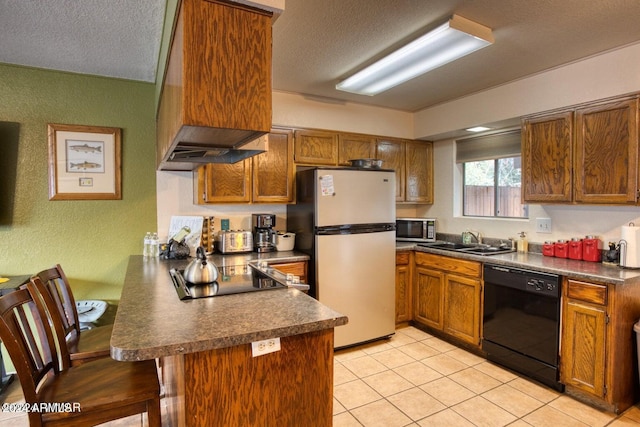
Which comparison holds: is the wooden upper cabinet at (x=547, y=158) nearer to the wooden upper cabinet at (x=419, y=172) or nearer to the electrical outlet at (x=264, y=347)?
the wooden upper cabinet at (x=419, y=172)

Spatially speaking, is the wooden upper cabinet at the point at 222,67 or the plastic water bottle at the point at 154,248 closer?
the wooden upper cabinet at the point at 222,67

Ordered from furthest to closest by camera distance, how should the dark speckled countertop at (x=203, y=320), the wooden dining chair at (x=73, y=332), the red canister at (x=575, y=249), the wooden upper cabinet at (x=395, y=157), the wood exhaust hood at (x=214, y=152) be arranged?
the wooden upper cabinet at (x=395, y=157)
the red canister at (x=575, y=249)
the wood exhaust hood at (x=214, y=152)
the wooden dining chair at (x=73, y=332)
the dark speckled countertop at (x=203, y=320)

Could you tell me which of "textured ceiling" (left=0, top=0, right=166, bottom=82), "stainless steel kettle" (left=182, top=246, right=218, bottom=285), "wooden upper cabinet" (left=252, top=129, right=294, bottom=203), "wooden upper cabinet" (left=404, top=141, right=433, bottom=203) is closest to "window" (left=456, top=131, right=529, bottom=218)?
"wooden upper cabinet" (left=404, top=141, right=433, bottom=203)

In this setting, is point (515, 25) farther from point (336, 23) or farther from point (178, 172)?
point (178, 172)

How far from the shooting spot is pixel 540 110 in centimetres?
296

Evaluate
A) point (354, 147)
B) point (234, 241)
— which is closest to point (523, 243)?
point (354, 147)

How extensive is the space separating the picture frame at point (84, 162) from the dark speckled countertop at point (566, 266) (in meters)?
3.19

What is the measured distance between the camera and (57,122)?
9.48 ft

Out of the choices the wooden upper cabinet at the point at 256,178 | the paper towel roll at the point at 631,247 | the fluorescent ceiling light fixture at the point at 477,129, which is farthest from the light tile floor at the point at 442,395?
the fluorescent ceiling light fixture at the point at 477,129

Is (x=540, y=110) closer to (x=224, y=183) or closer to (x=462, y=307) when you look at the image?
(x=462, y=307)

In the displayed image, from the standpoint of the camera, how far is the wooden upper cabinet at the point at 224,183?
124 inches

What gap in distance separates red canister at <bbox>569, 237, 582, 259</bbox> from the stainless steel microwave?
1407mm

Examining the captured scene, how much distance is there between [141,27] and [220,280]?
1.65m

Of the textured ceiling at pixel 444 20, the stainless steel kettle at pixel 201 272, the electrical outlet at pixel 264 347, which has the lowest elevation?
the electrical outlet at pixel 264 347
